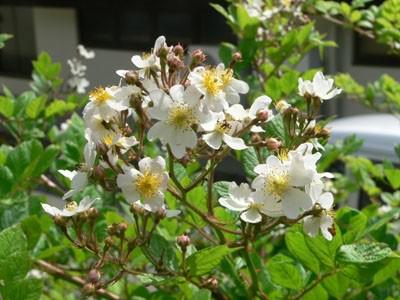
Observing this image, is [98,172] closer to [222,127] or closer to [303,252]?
[222,127]

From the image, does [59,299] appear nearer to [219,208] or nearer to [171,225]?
[171,225]

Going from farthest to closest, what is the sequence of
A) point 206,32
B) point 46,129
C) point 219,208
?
point 206,32, point 46,129, point 219,208

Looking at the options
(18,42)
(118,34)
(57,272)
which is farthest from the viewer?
(18,42)

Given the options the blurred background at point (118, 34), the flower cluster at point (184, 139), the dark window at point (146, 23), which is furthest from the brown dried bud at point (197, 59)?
the dark window at point (146, 23)

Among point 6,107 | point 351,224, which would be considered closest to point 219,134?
point 351,224

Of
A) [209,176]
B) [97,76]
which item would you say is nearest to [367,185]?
[209,176]

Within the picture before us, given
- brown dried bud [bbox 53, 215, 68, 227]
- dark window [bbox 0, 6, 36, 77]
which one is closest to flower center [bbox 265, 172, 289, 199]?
brown dried bud [bbox 53, 215, 68, 227]
